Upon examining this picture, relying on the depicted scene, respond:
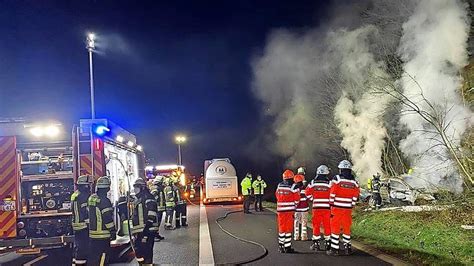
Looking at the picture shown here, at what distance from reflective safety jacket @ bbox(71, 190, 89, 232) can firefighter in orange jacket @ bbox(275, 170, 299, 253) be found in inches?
155

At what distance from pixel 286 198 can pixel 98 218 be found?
4038mm

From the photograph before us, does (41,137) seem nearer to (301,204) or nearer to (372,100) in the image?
(301,204)

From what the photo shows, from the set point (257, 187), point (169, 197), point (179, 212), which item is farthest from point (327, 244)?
point (257, 187)

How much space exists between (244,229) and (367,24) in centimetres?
1003

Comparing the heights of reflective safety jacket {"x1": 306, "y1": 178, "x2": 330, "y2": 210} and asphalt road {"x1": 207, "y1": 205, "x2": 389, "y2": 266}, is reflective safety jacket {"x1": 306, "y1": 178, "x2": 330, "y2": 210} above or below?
above

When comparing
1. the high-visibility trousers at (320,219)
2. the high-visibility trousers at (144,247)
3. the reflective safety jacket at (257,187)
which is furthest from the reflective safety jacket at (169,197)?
the high-visibility trousers at (144,247)

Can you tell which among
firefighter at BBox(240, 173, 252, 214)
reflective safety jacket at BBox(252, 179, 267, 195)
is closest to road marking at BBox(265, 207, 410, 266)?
firefighter at BBox(240, 173, 252, 214)

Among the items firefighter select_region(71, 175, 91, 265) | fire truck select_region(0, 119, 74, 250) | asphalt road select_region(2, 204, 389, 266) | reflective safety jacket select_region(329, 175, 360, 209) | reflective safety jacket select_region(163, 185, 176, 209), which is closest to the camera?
firefighter select_region(71, 175, 91, 265)

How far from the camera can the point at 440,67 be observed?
14.6 metres

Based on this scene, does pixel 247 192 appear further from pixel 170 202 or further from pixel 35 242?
pixel 35 242

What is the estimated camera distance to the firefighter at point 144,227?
289 inches

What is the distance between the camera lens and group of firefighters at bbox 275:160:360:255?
28.8 feet

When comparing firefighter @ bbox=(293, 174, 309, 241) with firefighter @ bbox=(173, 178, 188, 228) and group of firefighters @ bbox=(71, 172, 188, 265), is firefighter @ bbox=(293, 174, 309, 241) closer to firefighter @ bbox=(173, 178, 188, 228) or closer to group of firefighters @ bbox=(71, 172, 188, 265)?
group of firefighters @ bbox=(71, 172, 188, 265)

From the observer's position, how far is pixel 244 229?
13.6 meters
